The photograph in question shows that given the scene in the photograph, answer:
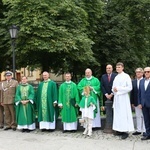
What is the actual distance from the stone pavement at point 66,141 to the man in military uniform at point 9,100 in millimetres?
627

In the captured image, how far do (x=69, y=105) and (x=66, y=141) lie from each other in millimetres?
1447

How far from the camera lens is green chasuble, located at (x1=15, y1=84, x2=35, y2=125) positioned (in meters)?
9.79

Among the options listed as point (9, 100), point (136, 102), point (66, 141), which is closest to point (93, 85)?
point (136, 102)

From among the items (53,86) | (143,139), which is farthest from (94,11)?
(143,139)

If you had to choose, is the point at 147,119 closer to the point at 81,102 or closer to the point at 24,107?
the point at 81,102

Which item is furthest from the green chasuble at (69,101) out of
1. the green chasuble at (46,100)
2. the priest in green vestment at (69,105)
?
the green chasuble at (46,100)

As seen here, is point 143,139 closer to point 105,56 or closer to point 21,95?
point 21,95

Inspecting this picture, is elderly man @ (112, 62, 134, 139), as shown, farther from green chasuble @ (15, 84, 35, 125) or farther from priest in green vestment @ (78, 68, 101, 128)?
green chasuble @ (15, 84, 35, 125)

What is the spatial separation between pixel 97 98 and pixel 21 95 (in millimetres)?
2372

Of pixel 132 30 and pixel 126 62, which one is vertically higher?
pixel 132 30

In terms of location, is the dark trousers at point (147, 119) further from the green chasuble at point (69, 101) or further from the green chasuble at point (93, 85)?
the green chasuble at point (69, 101)

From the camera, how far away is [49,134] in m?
9.37

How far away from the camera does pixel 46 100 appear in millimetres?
9773

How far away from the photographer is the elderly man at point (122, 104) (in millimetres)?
8570
